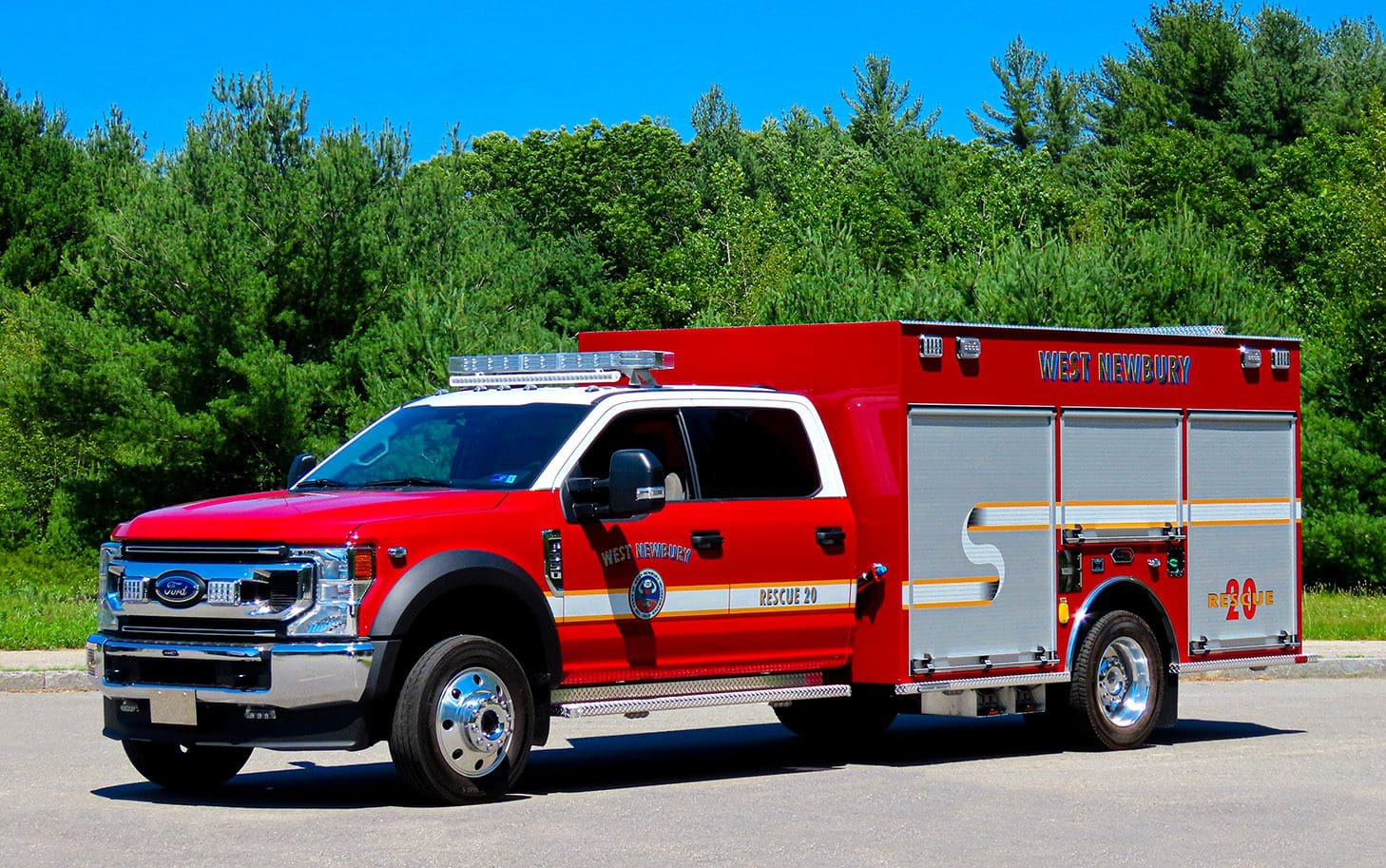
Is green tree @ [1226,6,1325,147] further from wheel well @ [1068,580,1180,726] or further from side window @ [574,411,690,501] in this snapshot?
side window @ [574,411,690,501]

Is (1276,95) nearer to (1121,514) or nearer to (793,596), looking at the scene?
(1121,514)

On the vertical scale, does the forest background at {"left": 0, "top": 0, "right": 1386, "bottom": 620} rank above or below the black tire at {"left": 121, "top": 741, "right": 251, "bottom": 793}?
above

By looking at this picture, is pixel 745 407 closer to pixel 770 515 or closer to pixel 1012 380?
pixel 770 515

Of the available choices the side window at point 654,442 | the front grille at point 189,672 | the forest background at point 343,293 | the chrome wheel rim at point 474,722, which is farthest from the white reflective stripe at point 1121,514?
the forest background at point 343,293

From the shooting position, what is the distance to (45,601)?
32000mm

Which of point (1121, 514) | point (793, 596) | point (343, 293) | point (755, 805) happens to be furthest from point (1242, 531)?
point (343, 293)

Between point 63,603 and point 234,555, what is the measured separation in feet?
72.3

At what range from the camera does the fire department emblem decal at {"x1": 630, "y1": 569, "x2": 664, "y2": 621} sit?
1087 centimetres

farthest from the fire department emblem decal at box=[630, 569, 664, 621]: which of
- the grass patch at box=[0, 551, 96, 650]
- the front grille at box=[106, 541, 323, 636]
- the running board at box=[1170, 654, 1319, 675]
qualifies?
the grass patch at box=[0, 551, 96, 650]

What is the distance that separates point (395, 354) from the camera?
123ft

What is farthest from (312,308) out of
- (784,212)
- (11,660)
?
(784,212)

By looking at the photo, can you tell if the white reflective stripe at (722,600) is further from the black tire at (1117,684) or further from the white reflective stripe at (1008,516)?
the black tire at (1117,684)

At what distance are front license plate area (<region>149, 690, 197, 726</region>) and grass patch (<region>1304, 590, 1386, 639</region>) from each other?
16164 millimetres

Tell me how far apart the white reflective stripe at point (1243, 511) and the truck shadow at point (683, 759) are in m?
1.58
